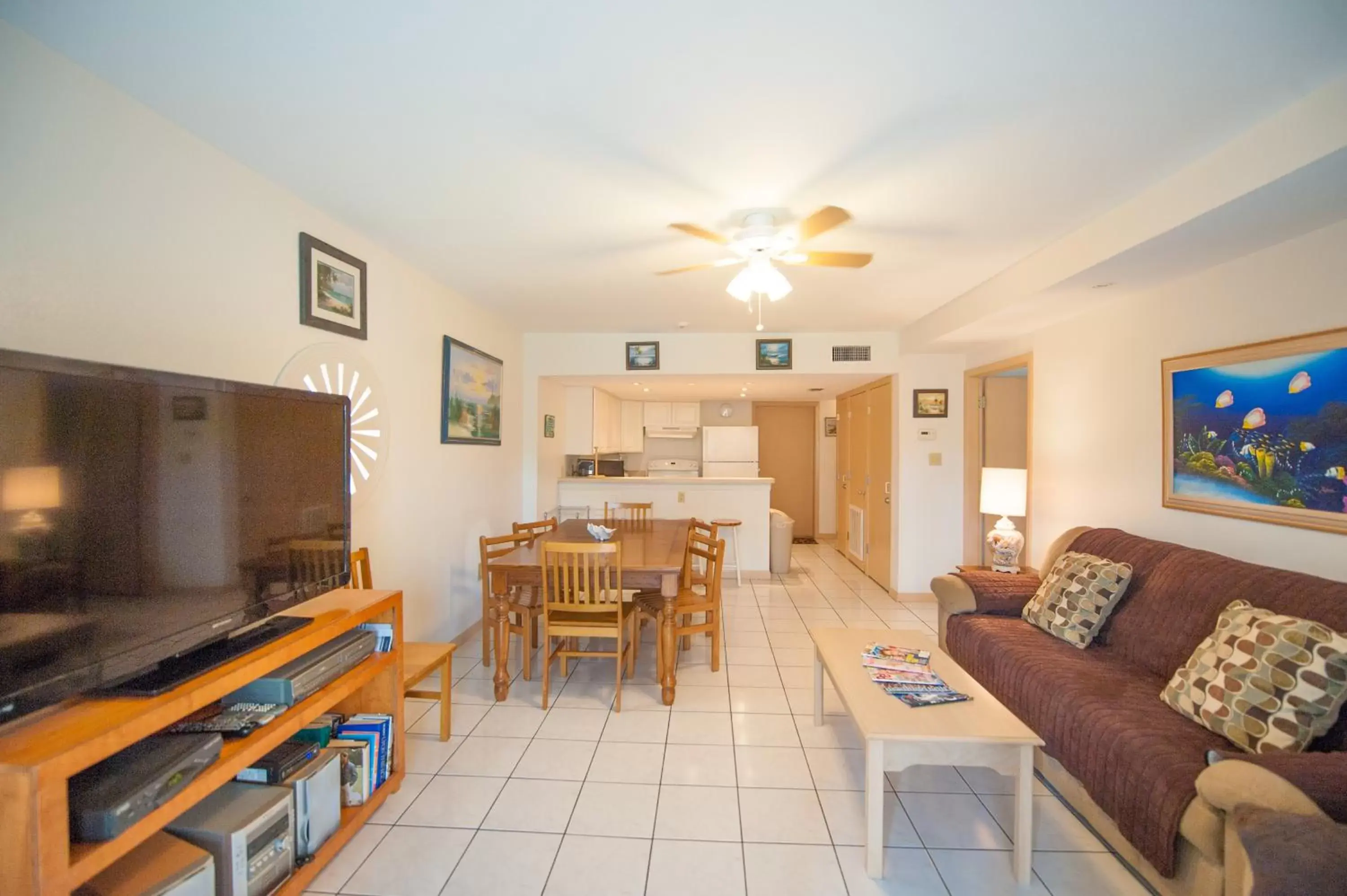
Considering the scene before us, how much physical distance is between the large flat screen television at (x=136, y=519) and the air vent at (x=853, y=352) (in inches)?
162

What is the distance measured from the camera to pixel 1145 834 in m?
1.60

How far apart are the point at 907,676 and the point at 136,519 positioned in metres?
2.38

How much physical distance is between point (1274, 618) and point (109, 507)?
3191 millimetres

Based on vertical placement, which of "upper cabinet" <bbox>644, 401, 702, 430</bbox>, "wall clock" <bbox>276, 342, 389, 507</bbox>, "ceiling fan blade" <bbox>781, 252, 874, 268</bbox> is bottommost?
"wall clock" <bbox>276, 342, 389, 507</bbox>

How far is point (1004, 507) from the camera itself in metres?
3.55

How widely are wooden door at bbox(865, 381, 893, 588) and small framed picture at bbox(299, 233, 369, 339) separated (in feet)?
13.6

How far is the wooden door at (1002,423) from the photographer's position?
15.6ft

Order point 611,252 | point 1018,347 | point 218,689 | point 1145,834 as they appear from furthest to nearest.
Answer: point 1018,347 → point 611,252 → point 1145,834 → point 218,689

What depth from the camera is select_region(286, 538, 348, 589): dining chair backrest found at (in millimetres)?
1671

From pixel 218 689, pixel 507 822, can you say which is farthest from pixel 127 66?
pixel 507 822

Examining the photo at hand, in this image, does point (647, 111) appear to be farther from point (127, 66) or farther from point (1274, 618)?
point (1274, 618)

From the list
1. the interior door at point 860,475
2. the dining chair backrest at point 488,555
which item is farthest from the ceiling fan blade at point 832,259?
the interior door at point 860,475

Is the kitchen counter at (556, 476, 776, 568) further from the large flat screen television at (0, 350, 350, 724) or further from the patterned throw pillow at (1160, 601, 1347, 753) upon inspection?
the large flat screen television at (0, 350, 350, 724)

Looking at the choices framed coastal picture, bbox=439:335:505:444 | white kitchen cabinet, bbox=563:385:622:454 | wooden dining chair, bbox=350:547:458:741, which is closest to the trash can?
white kitchen cabinet, bbox=563:385:622:454
